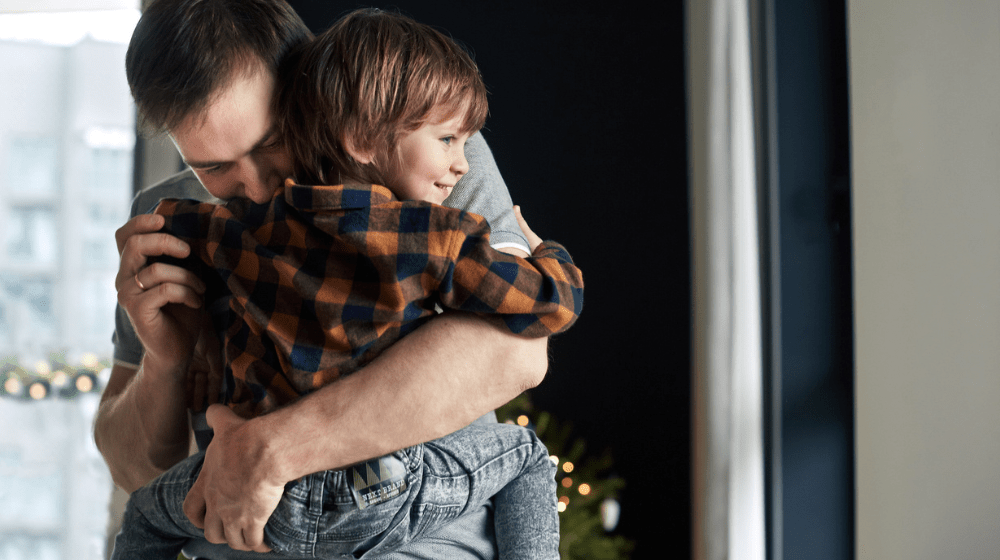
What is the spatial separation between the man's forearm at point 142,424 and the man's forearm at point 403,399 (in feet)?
0.75

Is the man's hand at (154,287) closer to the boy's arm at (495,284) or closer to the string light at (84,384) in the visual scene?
the boy's arm at (495,284)

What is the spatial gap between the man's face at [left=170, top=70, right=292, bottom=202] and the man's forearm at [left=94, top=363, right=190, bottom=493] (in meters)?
0.27

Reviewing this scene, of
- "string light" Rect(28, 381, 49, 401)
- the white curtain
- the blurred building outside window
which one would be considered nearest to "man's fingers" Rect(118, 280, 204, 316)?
the white curtain

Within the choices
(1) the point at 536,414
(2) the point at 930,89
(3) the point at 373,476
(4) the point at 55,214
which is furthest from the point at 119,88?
(2) the point at 930,89

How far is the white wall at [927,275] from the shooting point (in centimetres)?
165

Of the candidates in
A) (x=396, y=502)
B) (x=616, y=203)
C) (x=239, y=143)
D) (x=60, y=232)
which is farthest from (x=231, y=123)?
(x=60, y=232)

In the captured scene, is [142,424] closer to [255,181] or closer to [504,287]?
[255,181]

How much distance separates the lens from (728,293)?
2008 mm

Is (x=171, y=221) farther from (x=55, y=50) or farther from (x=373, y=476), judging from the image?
(x=55, y=50)

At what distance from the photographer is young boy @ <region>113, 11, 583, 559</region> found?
0.69 meters

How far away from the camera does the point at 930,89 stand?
1783mm

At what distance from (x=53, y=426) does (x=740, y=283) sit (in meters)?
3.03

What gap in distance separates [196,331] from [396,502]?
0.37m

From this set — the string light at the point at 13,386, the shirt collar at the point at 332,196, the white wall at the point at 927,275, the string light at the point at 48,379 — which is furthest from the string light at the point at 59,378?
the white wall at the point at 927,275
